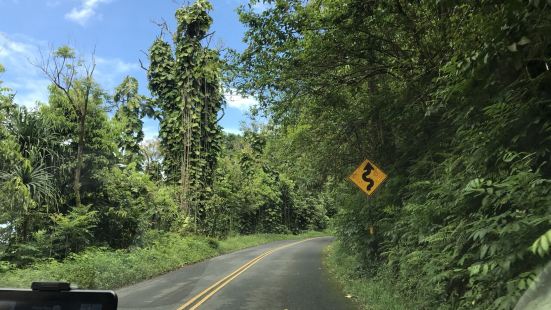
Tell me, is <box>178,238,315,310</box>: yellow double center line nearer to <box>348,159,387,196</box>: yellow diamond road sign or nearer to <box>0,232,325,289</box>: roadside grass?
<box>0,232,325,289</box>: roadside grass

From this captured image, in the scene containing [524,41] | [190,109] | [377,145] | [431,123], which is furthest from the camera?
[190,109]

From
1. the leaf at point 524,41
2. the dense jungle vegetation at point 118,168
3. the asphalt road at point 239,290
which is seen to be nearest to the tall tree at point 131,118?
the dense jungle vegetation at point 118,168

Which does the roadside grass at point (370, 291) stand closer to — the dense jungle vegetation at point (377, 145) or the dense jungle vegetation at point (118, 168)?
the dense jungle vegetation at point (377, 145)

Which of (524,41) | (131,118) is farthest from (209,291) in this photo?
(131,118)

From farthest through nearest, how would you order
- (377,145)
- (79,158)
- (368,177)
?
(79,158), (377,145), (368,177)

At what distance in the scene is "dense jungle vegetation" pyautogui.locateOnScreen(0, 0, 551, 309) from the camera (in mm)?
5590

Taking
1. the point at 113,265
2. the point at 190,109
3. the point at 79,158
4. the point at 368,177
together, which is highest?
the point at 190,109

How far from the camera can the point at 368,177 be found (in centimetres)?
1262

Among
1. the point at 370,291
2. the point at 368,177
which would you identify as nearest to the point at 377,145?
the point at 368,177

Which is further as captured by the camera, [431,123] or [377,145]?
[377,145]

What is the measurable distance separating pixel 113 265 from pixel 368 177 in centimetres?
933

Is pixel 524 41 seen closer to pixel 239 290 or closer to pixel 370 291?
pixel 370 291

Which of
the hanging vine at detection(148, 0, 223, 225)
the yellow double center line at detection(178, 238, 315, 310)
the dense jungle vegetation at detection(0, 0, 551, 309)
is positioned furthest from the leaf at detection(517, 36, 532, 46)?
the hanging vine at detection(148, 0, 223, 225)

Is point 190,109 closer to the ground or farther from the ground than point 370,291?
farther from the ground
